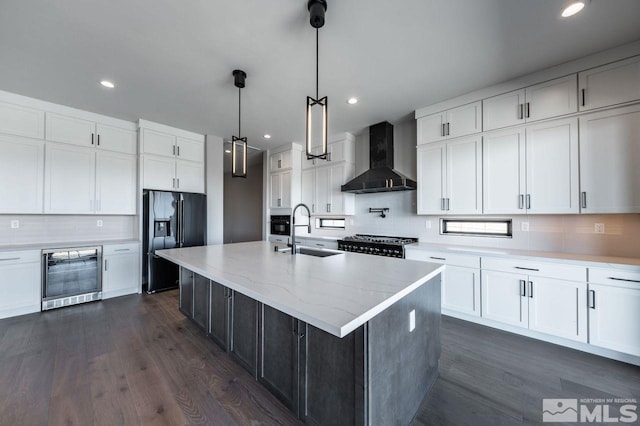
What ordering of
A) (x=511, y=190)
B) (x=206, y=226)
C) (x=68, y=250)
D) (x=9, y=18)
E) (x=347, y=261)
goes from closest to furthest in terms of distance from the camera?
(x=9, y=18) < (x=347, y=261) < (x=511, y=190) < (x=68, y=250) < (x=206, y=226)

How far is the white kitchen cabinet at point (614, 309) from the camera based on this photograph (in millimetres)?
2029

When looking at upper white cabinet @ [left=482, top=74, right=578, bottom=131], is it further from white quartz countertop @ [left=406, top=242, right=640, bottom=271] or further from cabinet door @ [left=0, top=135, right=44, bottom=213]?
cabinet door @ [left=0, top=135, right=44, bottom=213]

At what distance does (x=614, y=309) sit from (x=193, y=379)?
3577mm

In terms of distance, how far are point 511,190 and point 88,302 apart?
584 centimetres

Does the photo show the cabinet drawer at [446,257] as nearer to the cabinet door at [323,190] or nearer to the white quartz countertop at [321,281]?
the white quartz countertop at [321,281]

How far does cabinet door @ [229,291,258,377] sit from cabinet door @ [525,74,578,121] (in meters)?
3.48

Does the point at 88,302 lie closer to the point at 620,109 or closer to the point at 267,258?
the point at 267,258

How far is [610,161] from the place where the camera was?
2.31m

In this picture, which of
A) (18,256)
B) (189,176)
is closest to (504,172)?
(189,176)

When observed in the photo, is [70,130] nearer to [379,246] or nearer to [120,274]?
[120,274]

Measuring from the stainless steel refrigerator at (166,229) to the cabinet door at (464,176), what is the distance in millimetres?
4153

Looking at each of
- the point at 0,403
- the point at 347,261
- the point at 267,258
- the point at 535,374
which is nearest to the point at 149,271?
the point at 0,403

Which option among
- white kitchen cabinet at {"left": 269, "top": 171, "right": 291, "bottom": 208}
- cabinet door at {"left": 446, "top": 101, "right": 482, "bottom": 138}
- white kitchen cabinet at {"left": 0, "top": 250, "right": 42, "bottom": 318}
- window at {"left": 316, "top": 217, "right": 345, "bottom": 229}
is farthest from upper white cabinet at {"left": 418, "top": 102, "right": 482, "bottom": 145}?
white kitchen cabinet at {"left": 0, "top": 250, "right": 42, "bottom": 318}

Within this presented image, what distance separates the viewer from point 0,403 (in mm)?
1618
